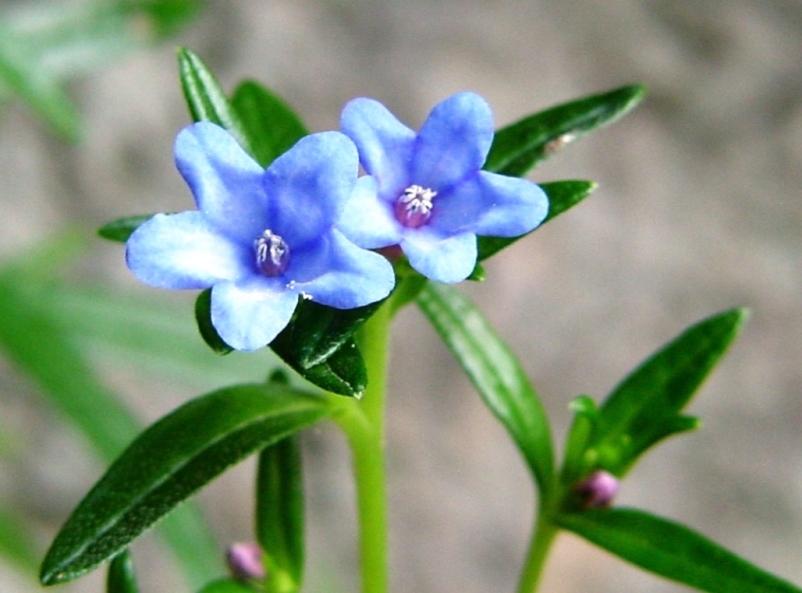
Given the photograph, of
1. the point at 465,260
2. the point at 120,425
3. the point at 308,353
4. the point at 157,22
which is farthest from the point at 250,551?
the point at 157,22

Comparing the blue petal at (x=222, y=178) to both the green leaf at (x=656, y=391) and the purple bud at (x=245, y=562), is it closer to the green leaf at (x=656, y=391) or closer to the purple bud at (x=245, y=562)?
the purple bud at (x=245, y=562)

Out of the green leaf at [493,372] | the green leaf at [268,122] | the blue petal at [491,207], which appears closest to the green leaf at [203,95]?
the green leaf at [268,122]

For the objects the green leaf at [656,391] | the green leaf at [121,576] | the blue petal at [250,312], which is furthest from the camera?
the green leaf at [656,391]

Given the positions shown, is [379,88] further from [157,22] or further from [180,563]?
[180,563]

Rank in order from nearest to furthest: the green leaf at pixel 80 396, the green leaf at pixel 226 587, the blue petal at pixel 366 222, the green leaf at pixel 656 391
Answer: the blue petal at pixel 366 222, the green leaf at pixel 226 587, the green leaf at pixel 656 391, the green leaf at pixel 80 396

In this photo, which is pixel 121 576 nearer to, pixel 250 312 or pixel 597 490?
pixel 250 312
